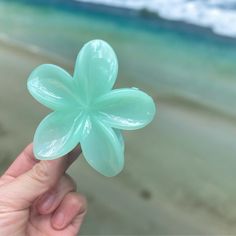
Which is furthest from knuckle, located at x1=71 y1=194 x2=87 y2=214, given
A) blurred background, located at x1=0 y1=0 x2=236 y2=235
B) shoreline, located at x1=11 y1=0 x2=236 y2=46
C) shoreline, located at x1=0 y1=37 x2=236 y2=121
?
shoreline, located at x1=11 y1=0 x2=236 y2=46

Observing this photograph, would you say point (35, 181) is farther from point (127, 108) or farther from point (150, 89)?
point (150, 89)

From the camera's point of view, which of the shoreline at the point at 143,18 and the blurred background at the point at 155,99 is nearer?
the blurred background at the point at 155,99

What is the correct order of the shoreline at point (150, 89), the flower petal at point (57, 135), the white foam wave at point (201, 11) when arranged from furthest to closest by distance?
the white foam wave at point (201, 11), the shoreline at point (150, 89), the flower petal at point (57, 135)

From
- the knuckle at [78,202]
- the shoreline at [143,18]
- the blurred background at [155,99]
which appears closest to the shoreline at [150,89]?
the blurred background at [155,99]

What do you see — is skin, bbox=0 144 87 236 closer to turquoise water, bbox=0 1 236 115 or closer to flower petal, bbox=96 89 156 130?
flower petal, bbox=96 89 156 130

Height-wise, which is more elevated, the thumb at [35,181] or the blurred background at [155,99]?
the thumb at [35,181]

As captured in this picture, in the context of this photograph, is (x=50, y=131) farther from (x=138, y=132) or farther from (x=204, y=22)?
(x=204, y=22)

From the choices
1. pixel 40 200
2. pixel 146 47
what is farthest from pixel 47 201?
pixel 146 47

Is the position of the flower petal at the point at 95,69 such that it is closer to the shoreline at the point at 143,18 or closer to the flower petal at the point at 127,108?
the flower petal at the point at 127,108
